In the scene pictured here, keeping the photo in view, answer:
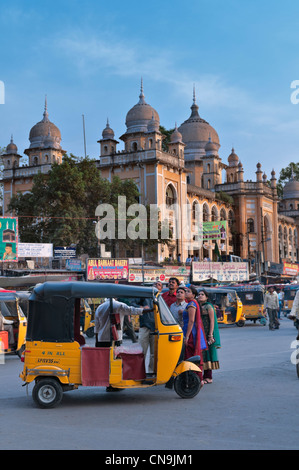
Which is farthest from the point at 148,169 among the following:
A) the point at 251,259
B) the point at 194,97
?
the point at 194,97

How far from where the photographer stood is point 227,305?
2461cm

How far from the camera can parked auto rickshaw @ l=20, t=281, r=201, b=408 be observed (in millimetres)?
8211

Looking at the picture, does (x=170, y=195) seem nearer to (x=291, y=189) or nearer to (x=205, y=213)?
(x=205, y=213)

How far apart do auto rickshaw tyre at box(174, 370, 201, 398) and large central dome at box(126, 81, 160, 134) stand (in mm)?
43794

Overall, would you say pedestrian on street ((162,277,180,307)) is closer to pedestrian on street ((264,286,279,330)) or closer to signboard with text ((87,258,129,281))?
pedestrian on street ((264,286,279,330))

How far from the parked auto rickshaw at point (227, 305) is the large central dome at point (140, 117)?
28981mm

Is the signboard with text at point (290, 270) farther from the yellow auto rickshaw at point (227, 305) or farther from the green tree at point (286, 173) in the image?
the green tree at point (286, 173)

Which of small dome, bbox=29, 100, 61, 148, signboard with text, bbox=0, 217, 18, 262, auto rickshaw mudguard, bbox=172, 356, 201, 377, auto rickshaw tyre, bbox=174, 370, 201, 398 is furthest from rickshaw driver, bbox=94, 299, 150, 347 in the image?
small dome, bbox=29, 100, 61, 148

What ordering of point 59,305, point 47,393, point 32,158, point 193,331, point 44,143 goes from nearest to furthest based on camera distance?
point 47,393 → point 59,305 → point 193,331 → point 44,143 → point 32,158

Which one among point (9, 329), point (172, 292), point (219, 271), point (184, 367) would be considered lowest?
point (184, 367)

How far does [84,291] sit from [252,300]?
733 inches

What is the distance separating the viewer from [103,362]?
829 centimetres

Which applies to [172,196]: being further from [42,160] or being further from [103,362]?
[103,362]

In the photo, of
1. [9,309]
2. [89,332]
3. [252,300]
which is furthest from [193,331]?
[252,300]
